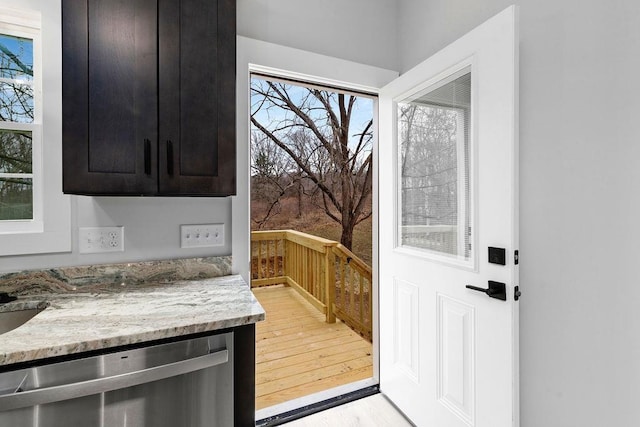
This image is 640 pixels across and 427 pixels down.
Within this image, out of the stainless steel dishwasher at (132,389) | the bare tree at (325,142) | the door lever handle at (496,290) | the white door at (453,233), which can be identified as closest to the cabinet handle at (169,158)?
the stainless steel dishwasher at (132,389)

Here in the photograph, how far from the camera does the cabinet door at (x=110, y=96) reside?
112 cm

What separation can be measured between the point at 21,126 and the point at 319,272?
9.48 ft

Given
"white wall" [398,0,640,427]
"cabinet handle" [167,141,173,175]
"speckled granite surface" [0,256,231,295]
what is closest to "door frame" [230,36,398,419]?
"speckled granite surface" [0,256,231,295]

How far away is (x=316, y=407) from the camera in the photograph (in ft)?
6.19

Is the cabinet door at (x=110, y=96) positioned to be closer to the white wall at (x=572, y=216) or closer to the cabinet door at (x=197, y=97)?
the cabinet door at (x=197, y=97)

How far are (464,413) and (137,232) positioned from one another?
1.70m

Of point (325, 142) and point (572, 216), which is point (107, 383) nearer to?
point (572, 216)

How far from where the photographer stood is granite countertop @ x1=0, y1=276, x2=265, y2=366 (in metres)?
0.86

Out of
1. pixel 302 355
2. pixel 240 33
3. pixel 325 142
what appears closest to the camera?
pixel 240 33

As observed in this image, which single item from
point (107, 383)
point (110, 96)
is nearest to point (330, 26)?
point (110, 96)

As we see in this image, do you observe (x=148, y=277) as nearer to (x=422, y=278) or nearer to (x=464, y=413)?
(x=422, y=278)

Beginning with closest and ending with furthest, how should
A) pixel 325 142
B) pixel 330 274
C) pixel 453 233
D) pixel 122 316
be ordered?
pixel 122 316
pixel 453 233
pixel 330 274
pixel 325 142

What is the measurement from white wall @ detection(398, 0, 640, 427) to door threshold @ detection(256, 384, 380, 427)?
929mm

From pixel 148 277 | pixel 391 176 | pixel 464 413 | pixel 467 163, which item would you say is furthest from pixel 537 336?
pixel 148 277
